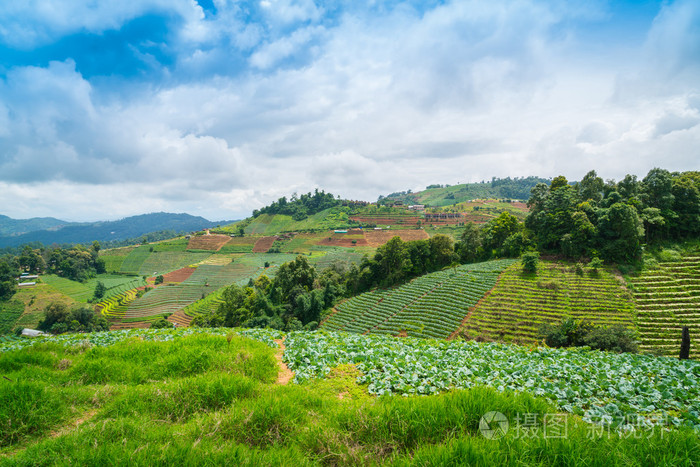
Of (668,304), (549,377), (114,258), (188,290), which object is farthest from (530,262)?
(114,258)

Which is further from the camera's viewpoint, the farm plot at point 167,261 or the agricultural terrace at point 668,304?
the farm plot at point 167,261

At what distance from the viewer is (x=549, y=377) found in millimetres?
6547

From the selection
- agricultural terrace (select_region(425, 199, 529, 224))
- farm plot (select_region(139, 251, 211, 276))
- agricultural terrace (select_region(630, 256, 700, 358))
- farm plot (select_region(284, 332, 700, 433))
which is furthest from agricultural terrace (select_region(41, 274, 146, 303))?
agricultural terrace (select_region(425, 199, 529, 224))

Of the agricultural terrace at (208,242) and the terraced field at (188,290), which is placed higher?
the agricultural terrace at (208,242)

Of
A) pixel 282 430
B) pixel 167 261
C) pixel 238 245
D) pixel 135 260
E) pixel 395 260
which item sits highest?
pixel 282 430

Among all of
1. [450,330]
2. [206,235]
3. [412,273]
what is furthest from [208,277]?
[450,330]

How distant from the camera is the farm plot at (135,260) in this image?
112562 millimetres

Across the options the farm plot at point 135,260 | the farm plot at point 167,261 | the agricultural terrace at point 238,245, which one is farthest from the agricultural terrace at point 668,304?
the farm plot at point 135,260

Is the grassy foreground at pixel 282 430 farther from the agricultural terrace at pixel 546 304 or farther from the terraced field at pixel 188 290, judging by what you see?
the terraced field at pixel 188 290

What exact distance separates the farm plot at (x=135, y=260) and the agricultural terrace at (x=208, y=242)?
18.2 metres

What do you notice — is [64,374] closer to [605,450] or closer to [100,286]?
[605,450]

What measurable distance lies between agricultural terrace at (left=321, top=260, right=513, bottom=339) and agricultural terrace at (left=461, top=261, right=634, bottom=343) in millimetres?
2380

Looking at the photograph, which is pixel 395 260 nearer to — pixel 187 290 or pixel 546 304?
pixel 546 304

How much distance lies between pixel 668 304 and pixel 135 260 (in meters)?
156
